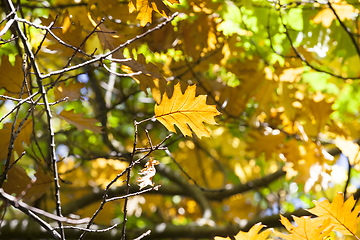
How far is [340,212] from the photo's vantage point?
2.99ft

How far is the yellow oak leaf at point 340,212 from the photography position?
0.89 meters

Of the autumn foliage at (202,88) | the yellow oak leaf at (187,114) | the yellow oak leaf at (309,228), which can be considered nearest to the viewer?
the yellow oak leaf at (309,228)

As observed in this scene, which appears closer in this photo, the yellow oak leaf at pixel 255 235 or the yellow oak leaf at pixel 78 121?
the yellow oak leaf at pixel 255 235

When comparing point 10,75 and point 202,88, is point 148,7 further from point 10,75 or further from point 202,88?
point 202,88

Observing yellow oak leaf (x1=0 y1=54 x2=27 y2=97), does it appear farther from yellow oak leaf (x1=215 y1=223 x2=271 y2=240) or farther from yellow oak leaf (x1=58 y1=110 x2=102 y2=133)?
yellow oak leaf (x1=215 y1=223 x2=271 y2=240)

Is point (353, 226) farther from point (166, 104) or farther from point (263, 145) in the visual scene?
point (263, 145)

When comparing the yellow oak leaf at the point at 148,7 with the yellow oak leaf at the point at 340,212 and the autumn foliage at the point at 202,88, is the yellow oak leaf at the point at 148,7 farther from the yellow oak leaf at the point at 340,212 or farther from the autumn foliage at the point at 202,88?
the yellow oak leaf at the point at 340,212

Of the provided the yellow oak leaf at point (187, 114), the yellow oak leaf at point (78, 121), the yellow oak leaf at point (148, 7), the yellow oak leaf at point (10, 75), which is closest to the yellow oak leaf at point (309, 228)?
the yellow oak leaf at point (187, 114)

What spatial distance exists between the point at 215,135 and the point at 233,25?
43.1 inches

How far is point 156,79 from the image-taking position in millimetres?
1133

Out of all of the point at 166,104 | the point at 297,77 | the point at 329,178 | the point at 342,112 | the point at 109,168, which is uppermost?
the point at 166,104

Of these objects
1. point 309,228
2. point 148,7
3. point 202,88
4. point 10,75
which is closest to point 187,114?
point 148,7

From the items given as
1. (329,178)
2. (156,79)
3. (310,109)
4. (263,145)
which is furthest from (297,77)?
(156,79)

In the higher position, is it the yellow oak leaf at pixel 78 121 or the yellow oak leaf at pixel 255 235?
the yellow oak leaf at pixel 78 121
